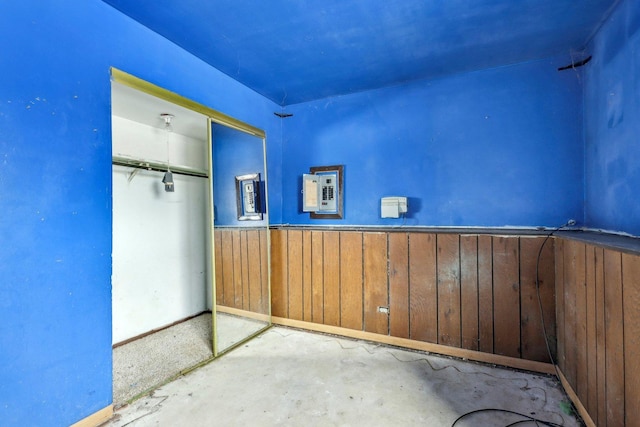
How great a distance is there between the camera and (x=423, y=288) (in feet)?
7.93

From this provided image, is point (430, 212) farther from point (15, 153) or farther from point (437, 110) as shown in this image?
point (15, 153)

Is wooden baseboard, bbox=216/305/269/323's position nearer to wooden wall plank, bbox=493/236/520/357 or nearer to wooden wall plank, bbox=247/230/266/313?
wooden wall plank, bbox=247/230/266/313

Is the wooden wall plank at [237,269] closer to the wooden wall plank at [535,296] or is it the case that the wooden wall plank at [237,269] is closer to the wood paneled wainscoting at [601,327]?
the wooden wall plank at [535,296]

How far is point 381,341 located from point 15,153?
8.83ft

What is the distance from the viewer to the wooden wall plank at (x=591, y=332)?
1437mm

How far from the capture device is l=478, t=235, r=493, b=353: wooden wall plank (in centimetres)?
222

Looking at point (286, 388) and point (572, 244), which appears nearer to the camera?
point (572, 244)

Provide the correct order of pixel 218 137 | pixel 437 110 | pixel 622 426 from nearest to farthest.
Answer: pixel 622 426 < pixel 218 137 < pixel 437 110

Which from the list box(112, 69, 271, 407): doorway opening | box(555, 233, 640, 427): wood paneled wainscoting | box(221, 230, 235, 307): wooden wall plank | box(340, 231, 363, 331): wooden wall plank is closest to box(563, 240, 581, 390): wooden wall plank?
box(555, 233, 640, 427): wood paneled wainscoting

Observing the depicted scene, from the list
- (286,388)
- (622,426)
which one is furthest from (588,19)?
(286,388)

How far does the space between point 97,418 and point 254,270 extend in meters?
1.51

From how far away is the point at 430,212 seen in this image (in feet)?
8.70

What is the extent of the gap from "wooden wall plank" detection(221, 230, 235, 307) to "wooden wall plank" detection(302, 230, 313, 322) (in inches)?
26.6

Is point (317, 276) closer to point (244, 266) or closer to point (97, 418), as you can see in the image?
point (244, 266)
